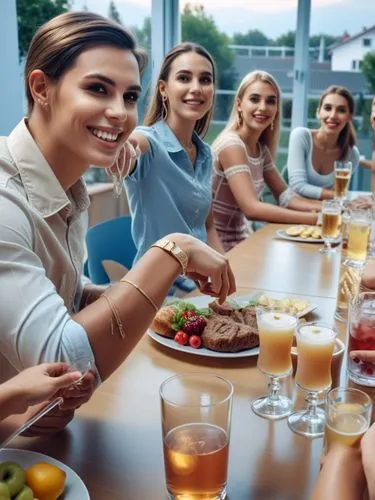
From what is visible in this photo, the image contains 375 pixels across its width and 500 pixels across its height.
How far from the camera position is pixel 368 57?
4.29 metres

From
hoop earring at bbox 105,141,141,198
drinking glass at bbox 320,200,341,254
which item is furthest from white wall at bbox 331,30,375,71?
hoop earring at bbox 105,141,141,198

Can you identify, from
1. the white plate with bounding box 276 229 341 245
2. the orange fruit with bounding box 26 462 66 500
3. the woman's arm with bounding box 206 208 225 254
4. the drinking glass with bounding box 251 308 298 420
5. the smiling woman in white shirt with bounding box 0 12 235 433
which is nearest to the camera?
the orange fruit with bounding box 26 462 66 500

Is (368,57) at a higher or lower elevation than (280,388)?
higher

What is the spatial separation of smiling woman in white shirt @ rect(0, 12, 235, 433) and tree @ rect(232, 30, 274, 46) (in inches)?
132

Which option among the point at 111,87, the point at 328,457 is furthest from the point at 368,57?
the point at 328,457

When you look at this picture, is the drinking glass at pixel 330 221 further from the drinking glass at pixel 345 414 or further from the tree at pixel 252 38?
the tree at pixel 252 38

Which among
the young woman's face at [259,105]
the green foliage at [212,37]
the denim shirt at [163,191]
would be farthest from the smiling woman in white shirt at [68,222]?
the green foliage at [212,37]

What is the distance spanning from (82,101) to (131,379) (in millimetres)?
563

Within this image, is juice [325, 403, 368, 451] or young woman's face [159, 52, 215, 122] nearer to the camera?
juice [325, 403, 368, 451]

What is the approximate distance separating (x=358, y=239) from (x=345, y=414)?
1.05 metres

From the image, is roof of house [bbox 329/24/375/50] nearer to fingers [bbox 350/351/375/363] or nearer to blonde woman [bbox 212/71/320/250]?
blonde woman [bbox 212/71/320/250]

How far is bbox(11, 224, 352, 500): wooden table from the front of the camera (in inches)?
31.6

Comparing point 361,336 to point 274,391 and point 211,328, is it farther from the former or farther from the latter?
point 211,328

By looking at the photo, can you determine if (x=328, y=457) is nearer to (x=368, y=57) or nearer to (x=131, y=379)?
(x=131, y=379)
